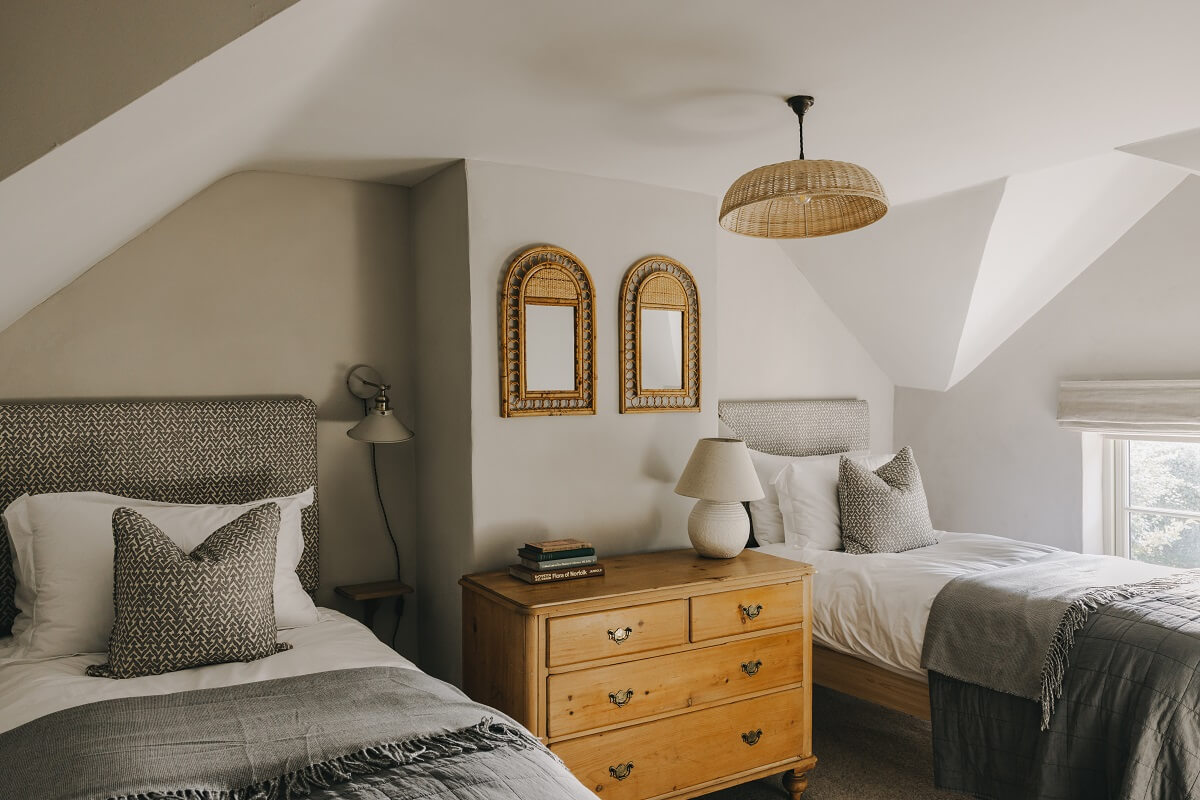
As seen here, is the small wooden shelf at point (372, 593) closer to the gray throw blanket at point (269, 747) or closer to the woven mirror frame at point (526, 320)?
the woven mirror frame at point (526, 320)

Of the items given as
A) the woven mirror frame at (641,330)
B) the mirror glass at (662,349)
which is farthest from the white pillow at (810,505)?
the mirror glass at (662,349)

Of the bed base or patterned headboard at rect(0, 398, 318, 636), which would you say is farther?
the bed base

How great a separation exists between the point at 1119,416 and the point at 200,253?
147 inches

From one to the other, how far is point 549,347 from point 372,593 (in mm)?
1092

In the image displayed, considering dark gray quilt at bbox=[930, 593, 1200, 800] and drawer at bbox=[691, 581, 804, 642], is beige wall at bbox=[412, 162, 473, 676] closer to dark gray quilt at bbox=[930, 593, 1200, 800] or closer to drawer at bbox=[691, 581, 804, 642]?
drawer at bbox=[691, 581, 804, 642]

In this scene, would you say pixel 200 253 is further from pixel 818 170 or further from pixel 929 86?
pixel 929 86

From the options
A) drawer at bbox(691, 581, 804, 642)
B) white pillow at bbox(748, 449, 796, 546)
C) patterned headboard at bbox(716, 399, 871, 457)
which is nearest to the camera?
drawer at bbox(691, 581, 804, 642)

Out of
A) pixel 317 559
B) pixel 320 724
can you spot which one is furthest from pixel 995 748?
pixel 317 559

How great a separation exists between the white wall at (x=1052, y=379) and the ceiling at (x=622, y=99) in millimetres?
873

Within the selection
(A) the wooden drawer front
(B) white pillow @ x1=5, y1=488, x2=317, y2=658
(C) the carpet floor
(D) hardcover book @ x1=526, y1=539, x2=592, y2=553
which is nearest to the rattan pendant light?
(D) hardcover book @ x1=526, y1=539, x2=592, y2=553

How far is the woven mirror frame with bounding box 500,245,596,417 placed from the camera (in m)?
2.89

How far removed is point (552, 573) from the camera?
8.75 feet

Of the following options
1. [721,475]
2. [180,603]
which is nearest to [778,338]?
[721,475]

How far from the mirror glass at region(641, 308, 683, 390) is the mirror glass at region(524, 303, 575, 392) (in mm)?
325
